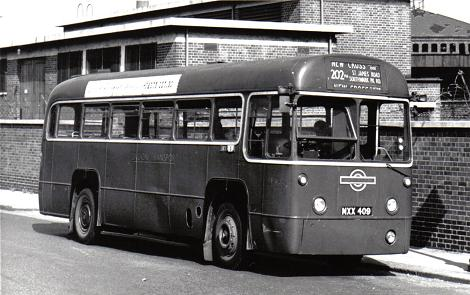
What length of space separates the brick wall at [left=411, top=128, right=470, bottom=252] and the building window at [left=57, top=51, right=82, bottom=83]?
1744cm

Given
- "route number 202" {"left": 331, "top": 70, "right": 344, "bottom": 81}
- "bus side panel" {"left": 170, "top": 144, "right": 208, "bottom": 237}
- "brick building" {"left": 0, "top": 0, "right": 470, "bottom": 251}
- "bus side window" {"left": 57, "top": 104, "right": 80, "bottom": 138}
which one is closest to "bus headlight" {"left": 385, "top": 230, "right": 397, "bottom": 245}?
"route number 202" {"left": 331, "top": 70, "right": 344, "bottom": 81}

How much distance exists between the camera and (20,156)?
90.9 ft

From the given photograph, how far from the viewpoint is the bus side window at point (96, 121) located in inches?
601

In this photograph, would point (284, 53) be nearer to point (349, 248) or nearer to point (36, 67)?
point (36, 67)

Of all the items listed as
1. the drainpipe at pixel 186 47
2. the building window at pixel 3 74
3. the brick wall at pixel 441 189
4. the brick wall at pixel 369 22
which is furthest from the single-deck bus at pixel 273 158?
the building window at pixel 3 74

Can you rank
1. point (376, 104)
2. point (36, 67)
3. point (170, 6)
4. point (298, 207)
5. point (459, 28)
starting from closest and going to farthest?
point (298, 207)
point (376, 104)
point (36, 67)
point (170, 6)
point (459, 28)

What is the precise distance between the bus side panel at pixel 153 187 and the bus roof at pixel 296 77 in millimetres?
955

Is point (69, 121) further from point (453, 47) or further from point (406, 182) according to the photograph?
point (453, 47)

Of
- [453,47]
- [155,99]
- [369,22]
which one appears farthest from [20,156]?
[453,47]

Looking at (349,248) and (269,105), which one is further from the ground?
(269,105)

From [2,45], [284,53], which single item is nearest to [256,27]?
[284,53]

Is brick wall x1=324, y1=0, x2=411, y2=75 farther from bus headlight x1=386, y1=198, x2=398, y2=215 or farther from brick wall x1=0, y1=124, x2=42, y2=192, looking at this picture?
bus headlight x1=386, y1=198, x2=398, y2=215

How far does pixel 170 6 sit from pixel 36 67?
251 inches

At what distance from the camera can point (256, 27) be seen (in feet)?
85.8
